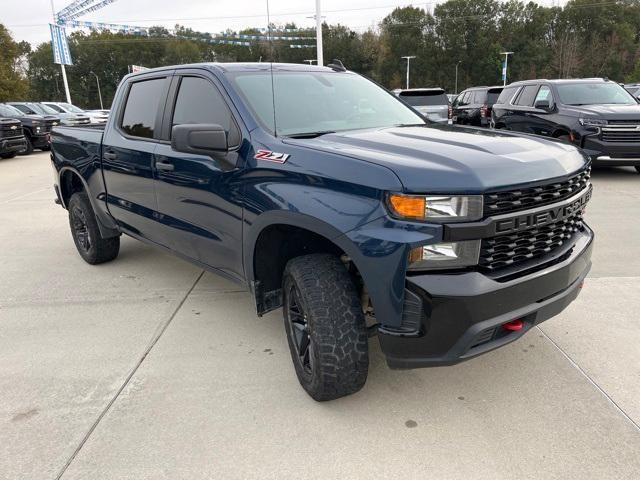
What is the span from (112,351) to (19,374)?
53 cm

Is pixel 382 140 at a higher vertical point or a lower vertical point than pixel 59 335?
higher

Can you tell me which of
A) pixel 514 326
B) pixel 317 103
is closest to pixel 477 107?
pixel 317 103

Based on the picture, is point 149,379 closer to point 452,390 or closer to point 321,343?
point 321,343

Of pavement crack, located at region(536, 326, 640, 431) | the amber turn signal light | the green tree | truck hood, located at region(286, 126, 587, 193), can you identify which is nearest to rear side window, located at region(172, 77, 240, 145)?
truck hood, located at region(286, 126, 587, 193)

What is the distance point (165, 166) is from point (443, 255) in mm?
2115

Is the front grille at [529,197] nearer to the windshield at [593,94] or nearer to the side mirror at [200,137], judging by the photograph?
the side mirror at [200,137]

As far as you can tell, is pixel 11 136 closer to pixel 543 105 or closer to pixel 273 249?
pixel 543 105

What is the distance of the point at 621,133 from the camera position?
323 inches

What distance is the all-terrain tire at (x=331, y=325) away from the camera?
2441mm

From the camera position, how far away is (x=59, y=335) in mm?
3613

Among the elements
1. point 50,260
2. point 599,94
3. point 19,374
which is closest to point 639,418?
point 19,374

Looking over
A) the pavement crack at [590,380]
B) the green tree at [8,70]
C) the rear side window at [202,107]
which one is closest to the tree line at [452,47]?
the green tree at [8,70]

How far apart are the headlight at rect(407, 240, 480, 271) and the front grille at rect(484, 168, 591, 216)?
17 cm

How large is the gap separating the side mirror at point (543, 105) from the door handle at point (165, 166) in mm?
7931
